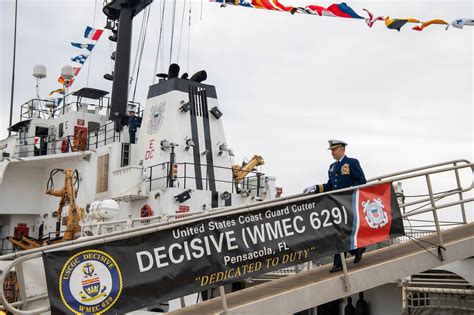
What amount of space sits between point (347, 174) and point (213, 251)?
2.05 metres

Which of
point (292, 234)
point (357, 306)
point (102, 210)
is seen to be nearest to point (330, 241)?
point (292, 234)

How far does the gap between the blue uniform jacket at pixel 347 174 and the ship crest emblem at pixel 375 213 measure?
30 centimetres

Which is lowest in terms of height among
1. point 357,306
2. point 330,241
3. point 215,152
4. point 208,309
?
point 357,306

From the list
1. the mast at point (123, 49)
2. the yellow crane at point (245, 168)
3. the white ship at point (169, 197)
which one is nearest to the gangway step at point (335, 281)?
the white ship at point (169, 197)

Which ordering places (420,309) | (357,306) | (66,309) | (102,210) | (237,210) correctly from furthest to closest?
1. (102,210)
2. (357,306)
3. (420,309)
4. (237,210)
5. (66,309)

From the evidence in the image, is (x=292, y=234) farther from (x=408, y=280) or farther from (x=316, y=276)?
(x=408, y=280)

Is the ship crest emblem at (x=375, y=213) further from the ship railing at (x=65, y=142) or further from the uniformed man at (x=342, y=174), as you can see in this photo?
the ship railing at (x=65, y=142)

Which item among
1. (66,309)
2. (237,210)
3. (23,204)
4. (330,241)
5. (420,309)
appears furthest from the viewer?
(23,204)

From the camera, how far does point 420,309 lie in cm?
898

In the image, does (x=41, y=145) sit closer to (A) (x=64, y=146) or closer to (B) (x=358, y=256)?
(A) (x=64, y=146)

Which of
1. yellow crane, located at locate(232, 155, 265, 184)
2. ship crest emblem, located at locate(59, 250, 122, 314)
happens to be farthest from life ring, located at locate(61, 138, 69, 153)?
ship crest emblem, located at locate(59, 250, 122, 314)

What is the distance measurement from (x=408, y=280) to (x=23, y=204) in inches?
471

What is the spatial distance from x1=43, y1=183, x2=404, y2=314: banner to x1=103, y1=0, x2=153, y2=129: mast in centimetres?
1170

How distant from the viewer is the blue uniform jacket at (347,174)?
22.0 feet
